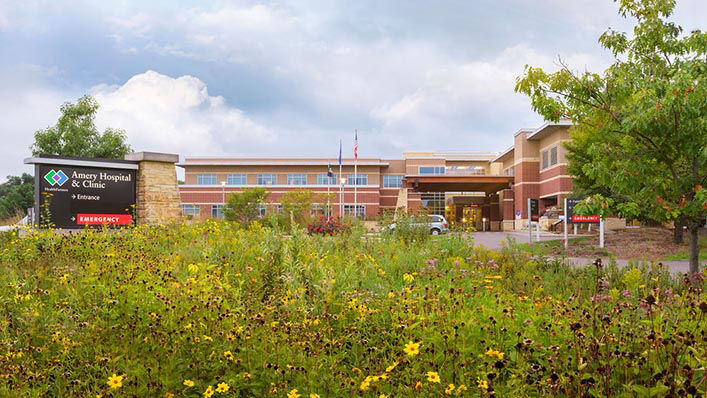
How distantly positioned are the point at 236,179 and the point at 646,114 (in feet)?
173

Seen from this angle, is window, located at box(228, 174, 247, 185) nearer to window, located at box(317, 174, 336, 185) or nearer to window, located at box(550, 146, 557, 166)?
window, located at box(317, 174, 336, 185)

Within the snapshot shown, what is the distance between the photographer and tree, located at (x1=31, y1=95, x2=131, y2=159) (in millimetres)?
38344

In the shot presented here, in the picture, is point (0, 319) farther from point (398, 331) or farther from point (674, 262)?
point (674, 262)

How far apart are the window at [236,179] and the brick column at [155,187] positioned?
3904 centimetres

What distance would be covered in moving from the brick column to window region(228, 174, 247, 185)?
39.0 meters

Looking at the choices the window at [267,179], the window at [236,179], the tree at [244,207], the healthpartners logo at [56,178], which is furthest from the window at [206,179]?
the healthpartners logo at [56,178]

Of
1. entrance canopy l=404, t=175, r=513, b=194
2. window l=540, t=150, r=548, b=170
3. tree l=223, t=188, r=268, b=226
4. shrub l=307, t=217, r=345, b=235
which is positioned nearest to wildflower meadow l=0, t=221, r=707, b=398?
shrub l=307, t=217, r=345, b=235

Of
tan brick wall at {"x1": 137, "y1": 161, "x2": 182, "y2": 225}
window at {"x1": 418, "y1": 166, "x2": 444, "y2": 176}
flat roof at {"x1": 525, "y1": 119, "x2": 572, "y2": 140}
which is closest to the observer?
tan brick wall at {"x1": 137, "y1": 161, "x2": 182, "y2": 225}

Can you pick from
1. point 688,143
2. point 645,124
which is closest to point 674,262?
point 688,143

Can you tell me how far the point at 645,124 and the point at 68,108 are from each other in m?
43.8

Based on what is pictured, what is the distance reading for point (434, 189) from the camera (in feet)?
156

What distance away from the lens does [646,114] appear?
7.11 meters

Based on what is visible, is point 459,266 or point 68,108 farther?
point 68,108

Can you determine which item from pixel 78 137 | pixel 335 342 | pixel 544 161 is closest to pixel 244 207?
pixel 78 137
